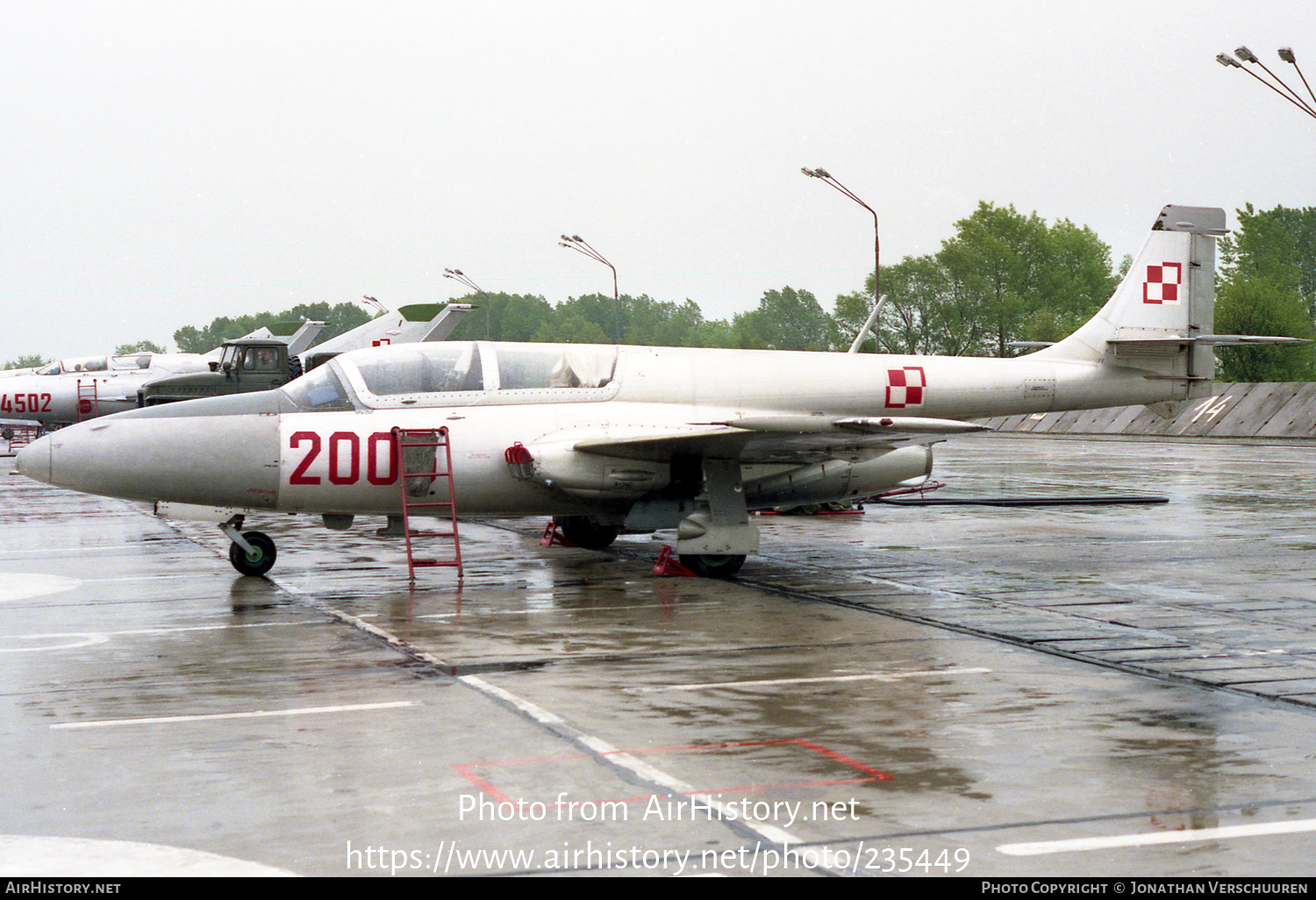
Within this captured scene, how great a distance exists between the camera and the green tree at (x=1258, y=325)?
74.5 meters

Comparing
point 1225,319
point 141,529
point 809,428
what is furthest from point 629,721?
point 1225,319

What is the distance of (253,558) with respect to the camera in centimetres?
1296

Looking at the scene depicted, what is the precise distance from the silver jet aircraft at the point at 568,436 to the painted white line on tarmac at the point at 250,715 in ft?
17.1

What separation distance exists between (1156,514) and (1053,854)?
15.0 m

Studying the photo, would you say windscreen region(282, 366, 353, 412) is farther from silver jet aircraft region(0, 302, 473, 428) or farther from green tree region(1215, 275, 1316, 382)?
green tree region(1215, 275, 1316, 382)

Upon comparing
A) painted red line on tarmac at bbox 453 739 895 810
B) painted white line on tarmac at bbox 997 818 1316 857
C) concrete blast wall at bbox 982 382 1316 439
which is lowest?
painted red line on tarmac at bbox 453 739 895 810

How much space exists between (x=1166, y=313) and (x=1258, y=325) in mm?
67645

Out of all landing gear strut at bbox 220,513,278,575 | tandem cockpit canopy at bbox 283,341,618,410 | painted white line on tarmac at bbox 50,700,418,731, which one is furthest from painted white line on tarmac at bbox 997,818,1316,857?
landing gear strut at bbox 220,513,278,575

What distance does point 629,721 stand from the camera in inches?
268

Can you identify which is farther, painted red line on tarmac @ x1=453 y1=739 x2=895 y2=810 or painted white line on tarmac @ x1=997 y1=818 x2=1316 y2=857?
painted red line on tarmac @ x1=453 y1=739 x2=895 y2=810

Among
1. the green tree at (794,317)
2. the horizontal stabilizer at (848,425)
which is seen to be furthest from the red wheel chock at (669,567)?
the green tree at (794,317)

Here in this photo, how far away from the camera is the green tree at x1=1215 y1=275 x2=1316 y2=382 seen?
7449 cm

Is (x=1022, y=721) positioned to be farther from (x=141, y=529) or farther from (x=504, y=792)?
(x=141, y=529)

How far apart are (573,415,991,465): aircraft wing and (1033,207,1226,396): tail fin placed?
11.4ft
